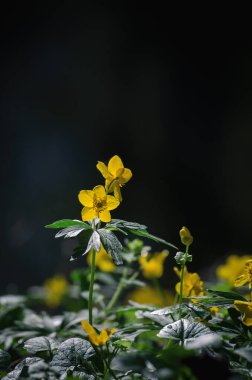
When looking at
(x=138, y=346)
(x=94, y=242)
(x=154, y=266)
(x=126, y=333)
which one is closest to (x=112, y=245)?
(x=94, y=242)

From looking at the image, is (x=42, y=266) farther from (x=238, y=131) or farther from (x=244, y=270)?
(x=244, y=270)

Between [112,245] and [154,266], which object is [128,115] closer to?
[154,266]

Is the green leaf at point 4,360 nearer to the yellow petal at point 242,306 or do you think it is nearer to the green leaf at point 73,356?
the green leaf at point 73,356

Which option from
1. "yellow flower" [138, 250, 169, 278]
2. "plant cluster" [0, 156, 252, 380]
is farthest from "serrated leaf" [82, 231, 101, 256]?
"yellow flower" [138, 250, 169, 278]

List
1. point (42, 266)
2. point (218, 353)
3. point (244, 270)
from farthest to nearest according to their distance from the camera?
point (42, 266) → point (244, 270) → point (218, 353)

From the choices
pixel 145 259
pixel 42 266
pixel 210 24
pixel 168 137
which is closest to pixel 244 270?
pixel 145 259

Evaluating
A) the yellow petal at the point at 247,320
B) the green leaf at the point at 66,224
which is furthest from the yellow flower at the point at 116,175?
the yellow petal at the point at 247,320
